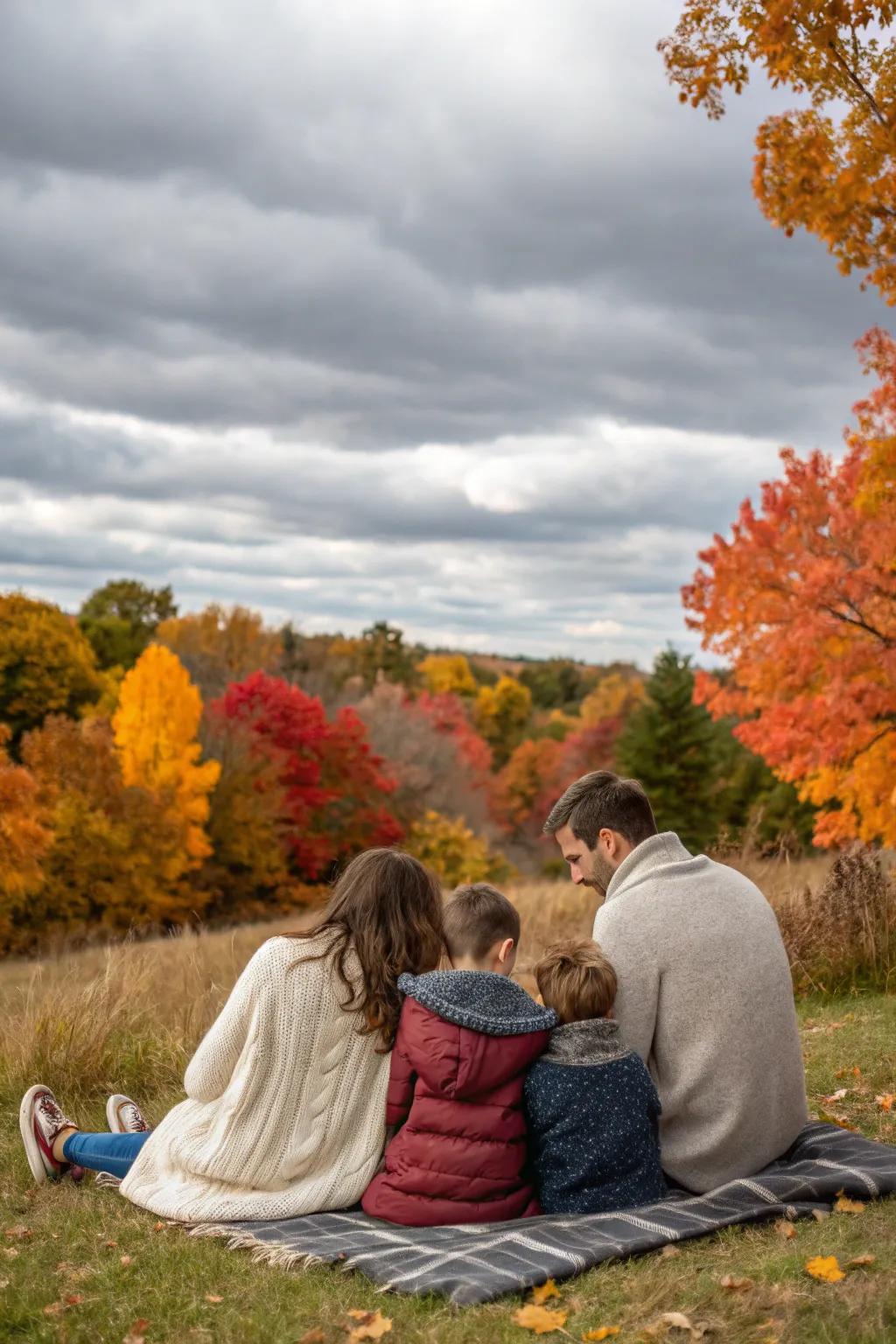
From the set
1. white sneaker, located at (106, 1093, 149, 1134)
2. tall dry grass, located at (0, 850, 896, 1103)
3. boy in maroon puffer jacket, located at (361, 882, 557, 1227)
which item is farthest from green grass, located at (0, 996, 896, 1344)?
tall dry grass, located at (0, 850, 896, 1103)

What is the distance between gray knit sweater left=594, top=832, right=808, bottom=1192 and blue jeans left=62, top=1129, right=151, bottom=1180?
2.05 m

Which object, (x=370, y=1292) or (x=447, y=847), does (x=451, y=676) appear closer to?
(x=447, y=847)

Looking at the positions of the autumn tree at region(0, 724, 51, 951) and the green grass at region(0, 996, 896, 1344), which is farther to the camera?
the autumn tree at region(0, 724, 51, 951)

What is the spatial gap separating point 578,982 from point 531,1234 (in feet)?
2.56

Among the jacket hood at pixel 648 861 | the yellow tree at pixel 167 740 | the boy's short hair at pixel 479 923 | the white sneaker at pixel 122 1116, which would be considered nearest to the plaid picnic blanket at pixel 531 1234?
the boy's short hair at pixel 479 923

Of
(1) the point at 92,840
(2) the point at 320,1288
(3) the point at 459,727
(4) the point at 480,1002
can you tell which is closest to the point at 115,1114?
(2) the point at 320,1288

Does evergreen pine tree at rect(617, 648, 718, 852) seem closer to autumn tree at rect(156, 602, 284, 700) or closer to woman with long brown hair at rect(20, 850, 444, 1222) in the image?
autumn tree at rect(156, 602, 284, 700)

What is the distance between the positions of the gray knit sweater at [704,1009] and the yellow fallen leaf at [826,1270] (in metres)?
0.70

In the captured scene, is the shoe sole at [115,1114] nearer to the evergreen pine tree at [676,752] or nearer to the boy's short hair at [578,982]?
the boy's short hair at [578,982]

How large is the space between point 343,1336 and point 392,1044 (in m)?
1.11

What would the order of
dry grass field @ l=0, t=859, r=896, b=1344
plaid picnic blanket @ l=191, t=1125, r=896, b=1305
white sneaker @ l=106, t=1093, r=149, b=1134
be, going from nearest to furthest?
dry grass field @ l=0, t=859, r=896, b=1344, plaid picnic blanket @ l=191, t=1125, r=896, b=1305, white sneaker @ l=106, t=1093, r=149, b=1134

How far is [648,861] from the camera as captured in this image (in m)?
4.41

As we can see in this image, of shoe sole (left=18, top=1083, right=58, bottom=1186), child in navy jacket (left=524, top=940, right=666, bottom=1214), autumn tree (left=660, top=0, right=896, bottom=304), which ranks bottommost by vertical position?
shoe sole (left=18, top=1083, right=58, bottom=1186)

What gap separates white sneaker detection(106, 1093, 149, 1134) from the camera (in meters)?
5.27
